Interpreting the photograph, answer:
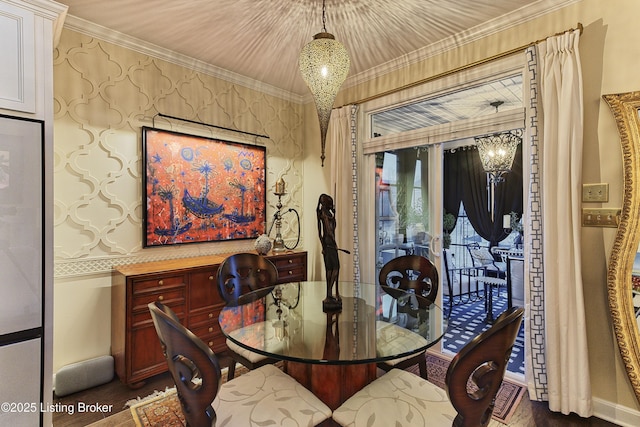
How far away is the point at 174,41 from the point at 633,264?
12.7 ft

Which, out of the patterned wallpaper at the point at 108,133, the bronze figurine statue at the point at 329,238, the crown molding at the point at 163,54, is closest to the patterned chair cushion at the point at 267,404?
the bronze figurine statue at the point at 329,238

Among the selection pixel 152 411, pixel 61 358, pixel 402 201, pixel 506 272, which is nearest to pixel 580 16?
pixel 402 201

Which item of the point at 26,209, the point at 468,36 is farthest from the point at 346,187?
the point at 26,209

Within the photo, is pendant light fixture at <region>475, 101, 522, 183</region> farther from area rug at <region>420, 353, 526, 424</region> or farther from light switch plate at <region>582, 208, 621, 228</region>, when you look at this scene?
area rug at <region>420, 353, 526, 424</region>

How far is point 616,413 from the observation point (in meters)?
1.92

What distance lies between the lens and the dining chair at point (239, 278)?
79.3 inches

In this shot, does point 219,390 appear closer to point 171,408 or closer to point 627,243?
point 171,408

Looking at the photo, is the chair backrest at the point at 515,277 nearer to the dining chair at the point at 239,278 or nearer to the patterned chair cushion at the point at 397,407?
the patterned chair cushion at the point at 397,407

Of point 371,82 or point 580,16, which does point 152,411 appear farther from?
point 580,16

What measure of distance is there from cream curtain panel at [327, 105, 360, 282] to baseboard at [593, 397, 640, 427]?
204 cm

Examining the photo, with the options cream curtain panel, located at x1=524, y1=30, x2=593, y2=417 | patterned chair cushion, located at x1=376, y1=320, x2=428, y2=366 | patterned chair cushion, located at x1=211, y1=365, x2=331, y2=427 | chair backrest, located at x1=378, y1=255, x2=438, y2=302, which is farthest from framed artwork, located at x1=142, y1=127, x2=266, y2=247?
cream curtain panel, located at x1=524, y1=30, x2=593, y2=417

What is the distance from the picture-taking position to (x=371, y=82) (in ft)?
11.0

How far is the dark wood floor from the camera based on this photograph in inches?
75.9

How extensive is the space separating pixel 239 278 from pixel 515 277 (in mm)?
3161
